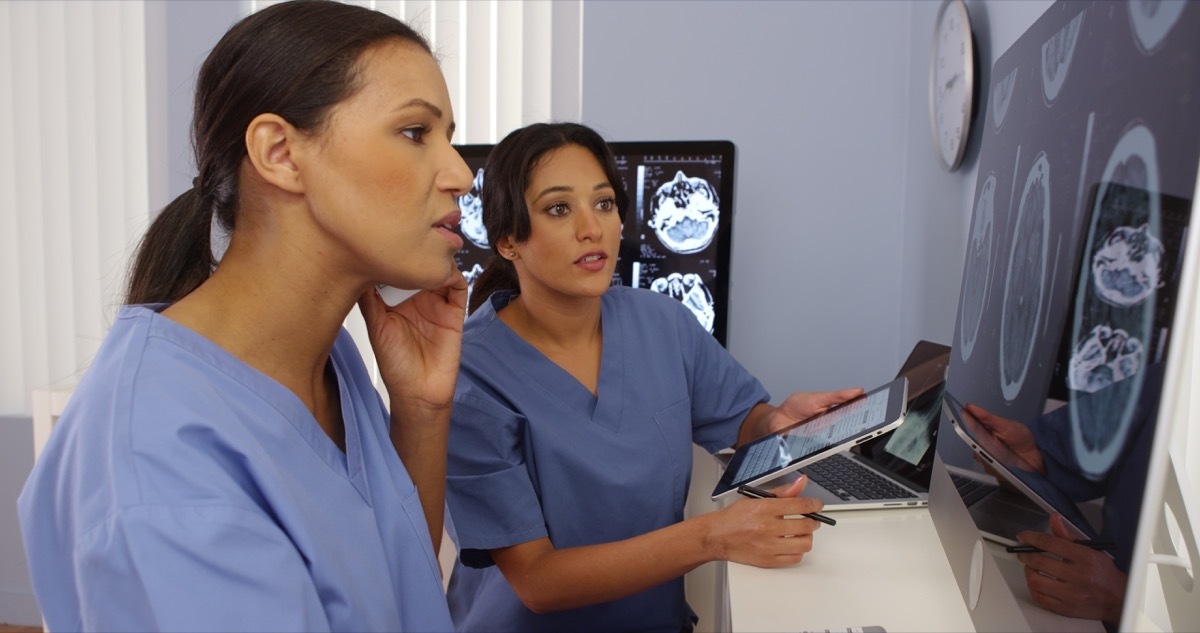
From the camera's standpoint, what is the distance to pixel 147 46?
3.08m

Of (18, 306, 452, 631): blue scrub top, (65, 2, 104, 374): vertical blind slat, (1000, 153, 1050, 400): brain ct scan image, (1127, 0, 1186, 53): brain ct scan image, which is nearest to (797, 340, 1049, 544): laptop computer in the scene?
(1000, 153, 1050, 400): brain ct scan image

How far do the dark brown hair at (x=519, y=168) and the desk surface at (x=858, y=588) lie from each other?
2.15 ft

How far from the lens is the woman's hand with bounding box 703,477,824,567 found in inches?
46.6

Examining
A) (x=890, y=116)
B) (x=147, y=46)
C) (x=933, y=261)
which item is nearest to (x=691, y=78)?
(x=890, y=116)

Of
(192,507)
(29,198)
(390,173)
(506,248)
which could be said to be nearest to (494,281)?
(506,248)

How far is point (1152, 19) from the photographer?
629mm

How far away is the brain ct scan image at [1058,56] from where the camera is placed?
827mm

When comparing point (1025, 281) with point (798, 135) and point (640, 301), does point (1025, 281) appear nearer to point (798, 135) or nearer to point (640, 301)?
point (640, 301)

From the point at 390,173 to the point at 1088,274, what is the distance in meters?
0.62

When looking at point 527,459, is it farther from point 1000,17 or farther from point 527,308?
point 1000,17

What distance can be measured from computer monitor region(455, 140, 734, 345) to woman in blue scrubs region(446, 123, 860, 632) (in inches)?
26.0

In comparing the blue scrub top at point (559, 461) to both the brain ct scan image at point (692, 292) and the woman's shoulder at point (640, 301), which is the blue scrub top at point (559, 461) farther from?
the brain ct scan image at point (692, 292)

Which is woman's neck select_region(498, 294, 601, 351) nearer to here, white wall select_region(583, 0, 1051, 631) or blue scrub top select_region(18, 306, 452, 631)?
blue scrub top select_region(18, 306, 452, 631)

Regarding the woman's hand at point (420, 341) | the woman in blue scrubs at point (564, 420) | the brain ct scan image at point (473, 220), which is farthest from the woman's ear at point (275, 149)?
the brain ct scan image at point (473, 220)
